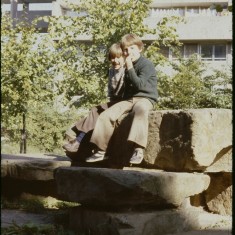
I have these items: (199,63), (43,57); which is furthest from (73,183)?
(199,63)

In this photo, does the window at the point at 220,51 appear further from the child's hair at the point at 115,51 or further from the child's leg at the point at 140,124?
the child's leg at the point at 140,124

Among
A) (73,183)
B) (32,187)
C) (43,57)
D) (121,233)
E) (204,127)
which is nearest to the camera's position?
(121,233)

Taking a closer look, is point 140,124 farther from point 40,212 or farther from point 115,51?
point 40,212

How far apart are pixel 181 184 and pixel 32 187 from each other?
2.39 m

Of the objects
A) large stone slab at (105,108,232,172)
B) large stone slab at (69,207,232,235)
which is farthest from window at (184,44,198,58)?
large stone slab at (69,207,232,235)

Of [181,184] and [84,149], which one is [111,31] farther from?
[181,184]

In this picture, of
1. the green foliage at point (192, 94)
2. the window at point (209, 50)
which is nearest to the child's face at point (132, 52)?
the green foliage at point (192, 94)

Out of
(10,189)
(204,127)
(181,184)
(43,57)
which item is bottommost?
(10,189)

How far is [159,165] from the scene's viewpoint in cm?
515

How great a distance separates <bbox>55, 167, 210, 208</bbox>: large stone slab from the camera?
3.76 metres

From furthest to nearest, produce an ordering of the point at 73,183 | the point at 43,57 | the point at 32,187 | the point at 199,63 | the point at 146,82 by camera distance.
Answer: the point at 199,63 < the point at 43,57 < the point at 32,187 < the point at 146,82 < the point at 73,183

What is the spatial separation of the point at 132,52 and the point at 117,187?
6.92ft

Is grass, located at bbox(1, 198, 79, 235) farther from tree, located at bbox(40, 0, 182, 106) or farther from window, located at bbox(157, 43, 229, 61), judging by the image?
window, located at bbox(157, 43, 229, 61)

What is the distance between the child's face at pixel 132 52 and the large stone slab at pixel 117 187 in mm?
1737
